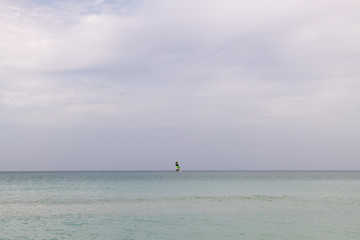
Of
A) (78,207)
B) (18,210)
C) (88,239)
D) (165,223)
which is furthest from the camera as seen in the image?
(78,207)

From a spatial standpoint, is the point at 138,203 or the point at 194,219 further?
the point at 138,203

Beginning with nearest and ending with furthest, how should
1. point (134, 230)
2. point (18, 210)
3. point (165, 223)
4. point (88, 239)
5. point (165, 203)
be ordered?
1. point (88, 239)
2. point (134, 230)
3. point (165, 223)
4. point (18, 210)
5. point (165, 203)

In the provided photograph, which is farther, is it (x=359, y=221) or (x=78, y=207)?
(x=78, y=207)

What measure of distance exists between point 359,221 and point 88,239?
58.4 ft

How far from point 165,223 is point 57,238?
7.28 meters

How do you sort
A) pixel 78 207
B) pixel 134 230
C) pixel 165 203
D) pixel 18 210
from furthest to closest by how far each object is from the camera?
pixel 165 203 < pixel 78 207 < pixel 18 210 < pixel 134 230

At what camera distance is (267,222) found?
26.0 meters

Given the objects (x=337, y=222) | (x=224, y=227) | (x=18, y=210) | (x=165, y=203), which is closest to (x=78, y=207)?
(x=18, y=210)

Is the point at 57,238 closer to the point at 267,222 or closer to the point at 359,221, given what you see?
the point at 267,222

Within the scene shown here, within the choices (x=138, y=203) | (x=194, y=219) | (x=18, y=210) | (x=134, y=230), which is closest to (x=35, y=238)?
(x=134, y=230)

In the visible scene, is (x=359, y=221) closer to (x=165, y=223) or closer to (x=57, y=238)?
(x=165, y=223)

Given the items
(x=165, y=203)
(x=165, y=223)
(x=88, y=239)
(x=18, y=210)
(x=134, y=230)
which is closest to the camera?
(x=88, y=239)

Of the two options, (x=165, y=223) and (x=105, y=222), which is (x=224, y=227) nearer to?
(x=165, y=223)

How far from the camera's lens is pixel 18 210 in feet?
109
